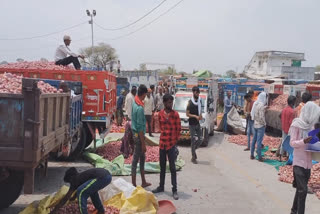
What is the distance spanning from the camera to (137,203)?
5371 mm

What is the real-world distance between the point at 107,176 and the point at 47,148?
104cm

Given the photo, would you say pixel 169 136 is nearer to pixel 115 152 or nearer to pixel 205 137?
pixel 115 152

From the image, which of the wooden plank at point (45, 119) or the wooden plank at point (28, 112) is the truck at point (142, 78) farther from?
the wooden plank at point (28, 112)

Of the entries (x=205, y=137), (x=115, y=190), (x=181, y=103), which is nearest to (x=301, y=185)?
(x=115, y=190)

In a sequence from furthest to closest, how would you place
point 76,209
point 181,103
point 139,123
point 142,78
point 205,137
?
point 142,78
point 181,103
point 205,137
point 139,123
point 76,209

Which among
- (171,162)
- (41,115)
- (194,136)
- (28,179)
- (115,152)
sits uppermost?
(41,115)

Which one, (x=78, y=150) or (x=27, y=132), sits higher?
(x=27, y=132)

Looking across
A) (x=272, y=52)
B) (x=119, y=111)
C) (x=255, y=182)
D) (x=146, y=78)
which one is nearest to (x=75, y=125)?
(x=255, y=182)

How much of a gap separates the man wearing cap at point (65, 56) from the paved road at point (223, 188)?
290 cm

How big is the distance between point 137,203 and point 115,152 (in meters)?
4.88

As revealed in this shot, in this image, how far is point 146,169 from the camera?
8477mm

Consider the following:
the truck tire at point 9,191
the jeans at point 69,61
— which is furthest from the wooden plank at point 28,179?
the jeans at point 69,61

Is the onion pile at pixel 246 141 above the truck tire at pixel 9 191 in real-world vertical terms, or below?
below

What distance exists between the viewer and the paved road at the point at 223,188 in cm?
633
